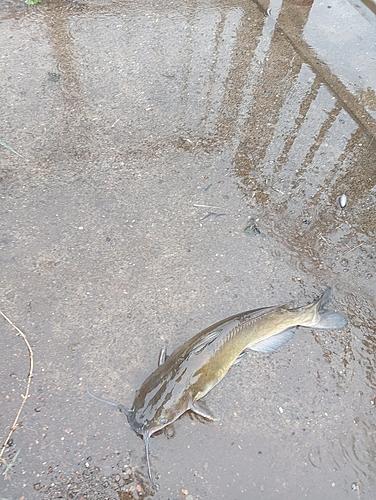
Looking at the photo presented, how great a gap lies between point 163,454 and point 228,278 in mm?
1089

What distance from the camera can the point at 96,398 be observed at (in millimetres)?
2256

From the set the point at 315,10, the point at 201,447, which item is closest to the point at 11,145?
the point at 201,447

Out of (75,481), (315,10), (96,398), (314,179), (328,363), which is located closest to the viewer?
(75,481)

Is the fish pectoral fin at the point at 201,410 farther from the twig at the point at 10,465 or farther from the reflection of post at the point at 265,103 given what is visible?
the reflection of post at the point at 265,103

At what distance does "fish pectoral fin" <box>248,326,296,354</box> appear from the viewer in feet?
7.95

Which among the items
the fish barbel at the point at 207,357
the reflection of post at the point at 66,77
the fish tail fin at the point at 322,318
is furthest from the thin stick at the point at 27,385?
the fish tail fin at the point at 322,318

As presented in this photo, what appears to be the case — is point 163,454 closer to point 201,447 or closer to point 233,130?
point 201,447

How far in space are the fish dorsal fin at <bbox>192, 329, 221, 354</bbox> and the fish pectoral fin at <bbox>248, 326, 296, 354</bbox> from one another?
23 centimetres

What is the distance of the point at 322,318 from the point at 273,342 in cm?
33

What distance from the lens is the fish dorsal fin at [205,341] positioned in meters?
2.25

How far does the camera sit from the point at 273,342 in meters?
2.45

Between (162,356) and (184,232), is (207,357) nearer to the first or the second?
(162,356)

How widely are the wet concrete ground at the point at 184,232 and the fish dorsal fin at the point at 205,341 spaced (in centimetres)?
23

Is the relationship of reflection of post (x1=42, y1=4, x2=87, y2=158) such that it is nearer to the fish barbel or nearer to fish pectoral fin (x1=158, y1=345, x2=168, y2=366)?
fish pectoral fin (x1=158, y1=345, x2=168, y2=366)
